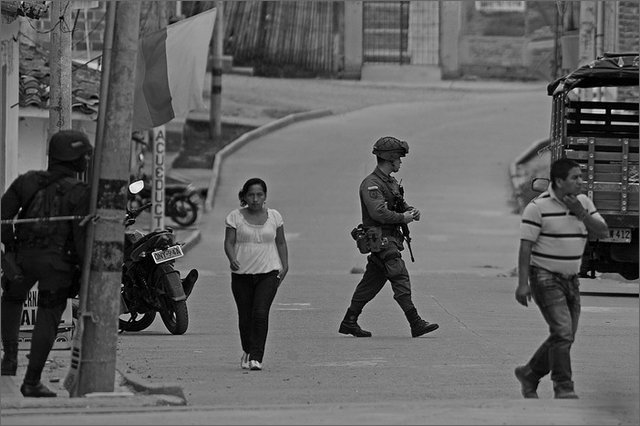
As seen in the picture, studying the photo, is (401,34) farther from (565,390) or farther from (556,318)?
(565,390)

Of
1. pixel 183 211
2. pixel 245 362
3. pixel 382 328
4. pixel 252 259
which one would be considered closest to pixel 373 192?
pixel 382 328

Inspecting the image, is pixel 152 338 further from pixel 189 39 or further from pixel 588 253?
pixel 588 253

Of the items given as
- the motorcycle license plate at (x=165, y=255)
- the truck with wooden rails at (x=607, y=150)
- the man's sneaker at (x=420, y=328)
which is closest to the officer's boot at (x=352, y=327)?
the man's sneaker at (x=420, y=328)

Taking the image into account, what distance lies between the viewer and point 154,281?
573 inches

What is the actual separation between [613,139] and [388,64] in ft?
110

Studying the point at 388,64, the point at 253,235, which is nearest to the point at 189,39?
the point at 253,235

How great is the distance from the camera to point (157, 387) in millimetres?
10141

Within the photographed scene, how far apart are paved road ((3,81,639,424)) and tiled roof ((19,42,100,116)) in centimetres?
338

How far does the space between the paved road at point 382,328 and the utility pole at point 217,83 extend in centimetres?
135

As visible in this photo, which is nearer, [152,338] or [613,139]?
[152,338]

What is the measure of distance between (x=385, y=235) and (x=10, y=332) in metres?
4.85

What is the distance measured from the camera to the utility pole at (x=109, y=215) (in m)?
9.83

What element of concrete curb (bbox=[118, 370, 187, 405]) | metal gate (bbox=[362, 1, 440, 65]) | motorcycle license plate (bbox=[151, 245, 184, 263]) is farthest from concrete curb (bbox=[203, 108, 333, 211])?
concrete curb (bbox=[118, 370, 187, 405])

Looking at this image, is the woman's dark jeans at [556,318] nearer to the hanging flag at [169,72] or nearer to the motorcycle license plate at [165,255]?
the motorcycle license plate at [165,255]
